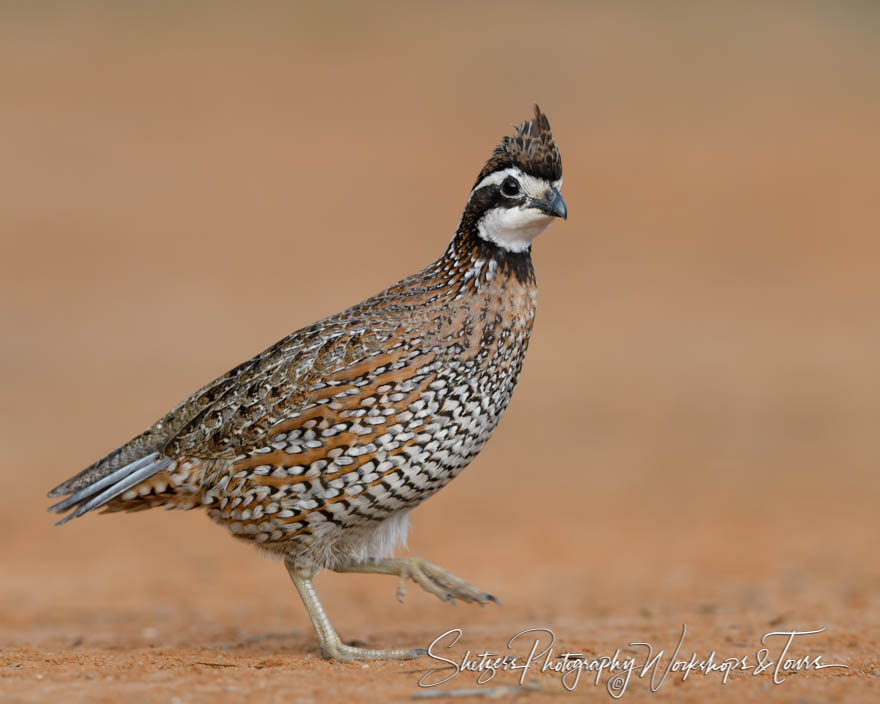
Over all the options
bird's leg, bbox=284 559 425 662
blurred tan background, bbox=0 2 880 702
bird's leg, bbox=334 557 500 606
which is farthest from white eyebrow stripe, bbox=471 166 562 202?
blurred tan background, bbox=0 2 880 702

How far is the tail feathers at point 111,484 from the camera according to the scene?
656 cm

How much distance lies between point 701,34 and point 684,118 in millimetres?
6298

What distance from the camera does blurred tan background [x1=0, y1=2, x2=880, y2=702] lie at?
8758mm

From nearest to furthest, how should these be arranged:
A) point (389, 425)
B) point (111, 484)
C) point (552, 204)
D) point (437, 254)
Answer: point (389, 425) < point (552, 204) < point (111, 484) < point (437, 254)

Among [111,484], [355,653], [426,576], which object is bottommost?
[355,653]

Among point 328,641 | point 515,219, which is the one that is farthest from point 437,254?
point 328,641

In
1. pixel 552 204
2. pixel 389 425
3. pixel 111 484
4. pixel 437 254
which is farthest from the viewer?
pixel 437 254

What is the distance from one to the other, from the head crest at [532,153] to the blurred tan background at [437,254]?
2686 millimetres

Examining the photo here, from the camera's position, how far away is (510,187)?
6336 millimetres

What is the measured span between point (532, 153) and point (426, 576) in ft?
7.91

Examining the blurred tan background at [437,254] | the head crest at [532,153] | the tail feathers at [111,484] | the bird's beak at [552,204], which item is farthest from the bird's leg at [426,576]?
the head crest at [532,153]

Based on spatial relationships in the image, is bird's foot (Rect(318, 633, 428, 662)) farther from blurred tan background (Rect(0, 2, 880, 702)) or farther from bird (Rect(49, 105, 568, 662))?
Answer: blurred tan background (Rect(0, 2, 880, 702))

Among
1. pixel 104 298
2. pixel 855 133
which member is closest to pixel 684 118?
pixel 855 133

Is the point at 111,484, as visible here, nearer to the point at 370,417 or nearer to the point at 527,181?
the point at 370,417
